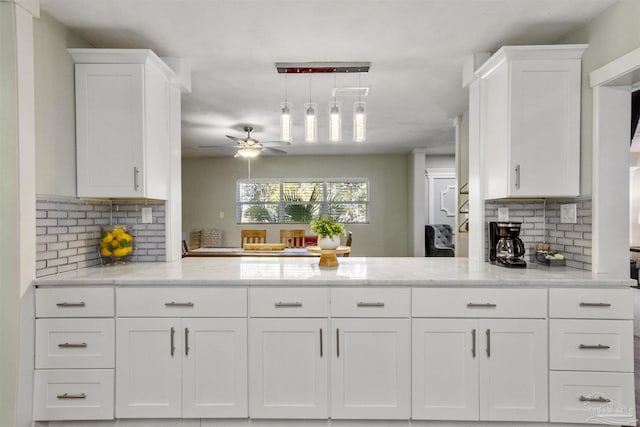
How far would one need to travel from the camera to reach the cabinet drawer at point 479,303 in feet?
6.25

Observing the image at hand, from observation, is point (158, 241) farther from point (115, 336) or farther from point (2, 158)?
point (2, 158)

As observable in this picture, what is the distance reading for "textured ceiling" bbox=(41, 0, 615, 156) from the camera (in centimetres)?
204

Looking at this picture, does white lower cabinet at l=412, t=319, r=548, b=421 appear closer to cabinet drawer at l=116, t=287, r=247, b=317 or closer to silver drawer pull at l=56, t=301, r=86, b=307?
cabinet drawer at l=116, t=287, r=247, b=317

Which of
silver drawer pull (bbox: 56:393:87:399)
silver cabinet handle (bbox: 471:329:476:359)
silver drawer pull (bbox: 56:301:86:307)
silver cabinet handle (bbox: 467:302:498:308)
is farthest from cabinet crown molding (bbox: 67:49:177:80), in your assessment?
silver cabinet handle (bbox: 471:329:476:359)

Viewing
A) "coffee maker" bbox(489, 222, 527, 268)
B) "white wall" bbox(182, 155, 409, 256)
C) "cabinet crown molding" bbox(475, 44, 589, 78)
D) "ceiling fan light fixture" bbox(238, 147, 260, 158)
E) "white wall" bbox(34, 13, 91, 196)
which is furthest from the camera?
"white wall" bbox(182, 155, 409, 256)

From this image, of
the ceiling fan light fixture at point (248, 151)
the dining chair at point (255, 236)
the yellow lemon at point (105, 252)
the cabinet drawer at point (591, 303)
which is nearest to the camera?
the cabinet drawer at point (591, 303)

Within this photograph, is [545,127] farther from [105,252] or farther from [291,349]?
[105,252]

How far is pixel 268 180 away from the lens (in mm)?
7531

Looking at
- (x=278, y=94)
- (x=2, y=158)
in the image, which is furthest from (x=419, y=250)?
(x=2, y=158)

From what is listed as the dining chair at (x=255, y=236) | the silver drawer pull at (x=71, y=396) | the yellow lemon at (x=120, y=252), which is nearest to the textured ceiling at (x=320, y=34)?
the yellow lemon at (x=120, y=252)

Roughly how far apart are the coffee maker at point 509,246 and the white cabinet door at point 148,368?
2.02 meters

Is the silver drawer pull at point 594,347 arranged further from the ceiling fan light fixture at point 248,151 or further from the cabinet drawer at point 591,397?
the ceiling fan light fixture at point 248,151

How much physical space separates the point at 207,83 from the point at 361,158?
15.3ft

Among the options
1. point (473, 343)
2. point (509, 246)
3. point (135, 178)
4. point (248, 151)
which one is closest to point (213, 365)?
point (135, 178)
